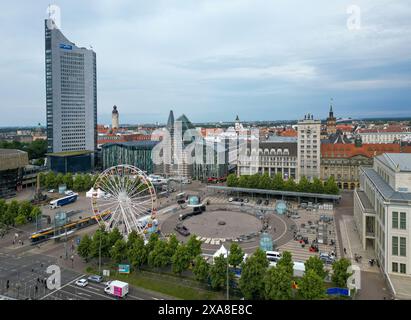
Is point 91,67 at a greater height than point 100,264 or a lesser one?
greater

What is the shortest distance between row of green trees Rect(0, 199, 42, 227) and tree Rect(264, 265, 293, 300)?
45.8 meters

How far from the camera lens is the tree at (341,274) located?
32.1 metres

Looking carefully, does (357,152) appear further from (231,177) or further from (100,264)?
(100,264)

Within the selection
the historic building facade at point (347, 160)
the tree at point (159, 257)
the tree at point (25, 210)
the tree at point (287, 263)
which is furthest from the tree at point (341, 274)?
the historic building facade at point (347, 160)

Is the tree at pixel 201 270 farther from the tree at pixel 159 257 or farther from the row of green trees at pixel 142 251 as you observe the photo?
the tree at pixel 159 257

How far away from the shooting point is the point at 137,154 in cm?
11012

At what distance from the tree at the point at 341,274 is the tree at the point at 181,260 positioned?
51.4 ft

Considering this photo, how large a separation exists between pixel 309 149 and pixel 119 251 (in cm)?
6647

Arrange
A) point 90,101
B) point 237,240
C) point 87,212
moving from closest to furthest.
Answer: point 237,240 → point 87,212 → point 90,101

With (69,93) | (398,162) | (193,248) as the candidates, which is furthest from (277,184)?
(69,93)

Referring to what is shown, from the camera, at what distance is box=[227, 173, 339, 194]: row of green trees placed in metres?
74.2

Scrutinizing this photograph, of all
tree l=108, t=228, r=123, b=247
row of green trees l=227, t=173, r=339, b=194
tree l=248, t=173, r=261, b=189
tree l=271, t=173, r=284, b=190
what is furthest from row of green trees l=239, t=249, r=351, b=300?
tree l=248, t=173, r=261, b=189
